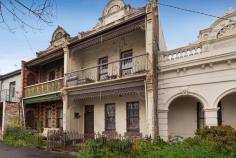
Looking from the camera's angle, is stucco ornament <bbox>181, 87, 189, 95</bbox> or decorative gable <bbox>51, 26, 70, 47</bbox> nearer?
stucco ornament <bbox>181, 87, 189, 95</bbox>

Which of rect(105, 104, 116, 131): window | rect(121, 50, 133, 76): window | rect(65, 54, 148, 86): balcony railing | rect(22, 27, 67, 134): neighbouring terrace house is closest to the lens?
rect(65, 54, 148, 86): balcony railing

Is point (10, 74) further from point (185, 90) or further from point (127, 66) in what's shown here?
point (185, 90)

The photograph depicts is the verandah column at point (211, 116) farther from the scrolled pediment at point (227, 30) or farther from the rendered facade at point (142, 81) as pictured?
the scrolled pediment at point (227, 30)

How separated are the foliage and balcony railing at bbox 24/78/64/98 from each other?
2820 mm

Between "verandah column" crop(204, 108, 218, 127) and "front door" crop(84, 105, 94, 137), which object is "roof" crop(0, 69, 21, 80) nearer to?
"front door" crop(84, 105, 94, 137)

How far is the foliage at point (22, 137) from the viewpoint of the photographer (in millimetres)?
16781

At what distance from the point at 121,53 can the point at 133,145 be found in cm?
690

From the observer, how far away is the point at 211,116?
10.7 meters

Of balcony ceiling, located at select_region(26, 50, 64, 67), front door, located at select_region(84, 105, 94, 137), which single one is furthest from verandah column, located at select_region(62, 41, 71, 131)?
front door, located at select_region(84, 105, 94, 137)

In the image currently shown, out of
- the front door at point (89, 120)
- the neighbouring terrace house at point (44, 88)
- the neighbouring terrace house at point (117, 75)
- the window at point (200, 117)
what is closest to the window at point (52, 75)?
the neighbouring terrace house at point (44, 88)

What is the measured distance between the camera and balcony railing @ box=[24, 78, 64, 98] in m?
17.5

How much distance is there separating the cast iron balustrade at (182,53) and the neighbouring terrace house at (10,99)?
13823mm

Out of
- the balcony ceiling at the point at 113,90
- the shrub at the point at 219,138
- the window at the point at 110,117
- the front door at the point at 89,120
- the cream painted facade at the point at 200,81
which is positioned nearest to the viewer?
the shrub at the point at 219,138

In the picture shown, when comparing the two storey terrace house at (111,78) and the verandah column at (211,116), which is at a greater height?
the two storey terrace house at (111,78)
